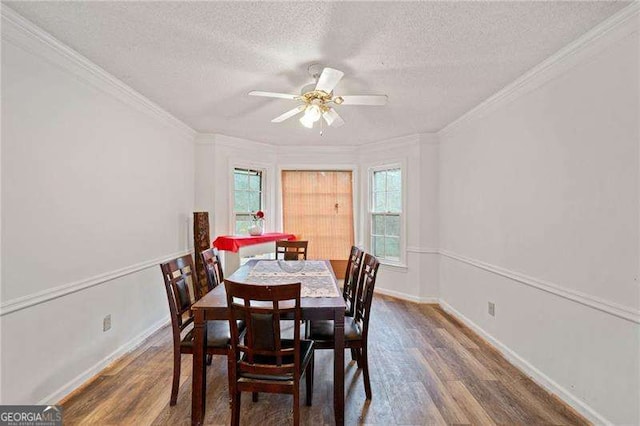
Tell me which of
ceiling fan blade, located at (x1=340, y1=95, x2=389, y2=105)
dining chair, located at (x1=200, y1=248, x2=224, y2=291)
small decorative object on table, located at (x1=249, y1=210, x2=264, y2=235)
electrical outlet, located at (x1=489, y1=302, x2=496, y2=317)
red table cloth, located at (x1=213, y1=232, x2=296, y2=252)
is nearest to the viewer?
ceiling fan blade, located at (x1=340, y1=95, x2=389, y2=105)

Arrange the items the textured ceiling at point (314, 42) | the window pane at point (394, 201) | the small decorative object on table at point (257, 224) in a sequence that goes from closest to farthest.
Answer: the textured ceiling at point (314, 42) < the small decorative object on table at point (257, 224) < the window pane at point (394, 201)

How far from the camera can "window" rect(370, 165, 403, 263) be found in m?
4.73

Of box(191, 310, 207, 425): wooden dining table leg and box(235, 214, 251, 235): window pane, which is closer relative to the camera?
box(191, 310, 207, 425): wooden dining table leg

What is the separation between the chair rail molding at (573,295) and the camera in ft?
5.67

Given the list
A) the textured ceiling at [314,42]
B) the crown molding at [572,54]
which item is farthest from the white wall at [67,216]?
the crown molding at [572,54]

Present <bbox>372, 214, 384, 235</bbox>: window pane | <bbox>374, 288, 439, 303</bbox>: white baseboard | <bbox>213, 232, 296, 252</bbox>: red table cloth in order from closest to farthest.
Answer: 1. <bbox>213, 232, 296, 252</bbox>: red table cloth
2. <bbox>374, 288, 439, 303</bbox>: white baseboard
3. <bbox>372, 214, 384, 235</bbox>: window pane

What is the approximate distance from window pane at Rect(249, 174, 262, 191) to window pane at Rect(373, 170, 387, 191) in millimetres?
1937

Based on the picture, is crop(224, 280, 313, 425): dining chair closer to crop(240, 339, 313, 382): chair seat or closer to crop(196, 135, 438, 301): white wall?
crop(240, 339, 313, 382): chair seat

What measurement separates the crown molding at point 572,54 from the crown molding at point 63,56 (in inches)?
136

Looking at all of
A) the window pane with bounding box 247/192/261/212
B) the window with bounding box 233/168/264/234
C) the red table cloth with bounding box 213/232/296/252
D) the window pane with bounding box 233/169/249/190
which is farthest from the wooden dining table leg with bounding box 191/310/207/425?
the window pane with bounding box 247/192/261/212

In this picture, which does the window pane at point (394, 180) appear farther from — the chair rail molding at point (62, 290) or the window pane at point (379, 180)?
the chair rail molding at point (62, 290)

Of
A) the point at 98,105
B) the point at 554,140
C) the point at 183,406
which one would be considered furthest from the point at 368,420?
the point at 98,105

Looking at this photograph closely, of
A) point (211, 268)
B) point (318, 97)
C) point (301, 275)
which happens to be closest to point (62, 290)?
point (211, 268)

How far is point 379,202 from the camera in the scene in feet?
16.4
